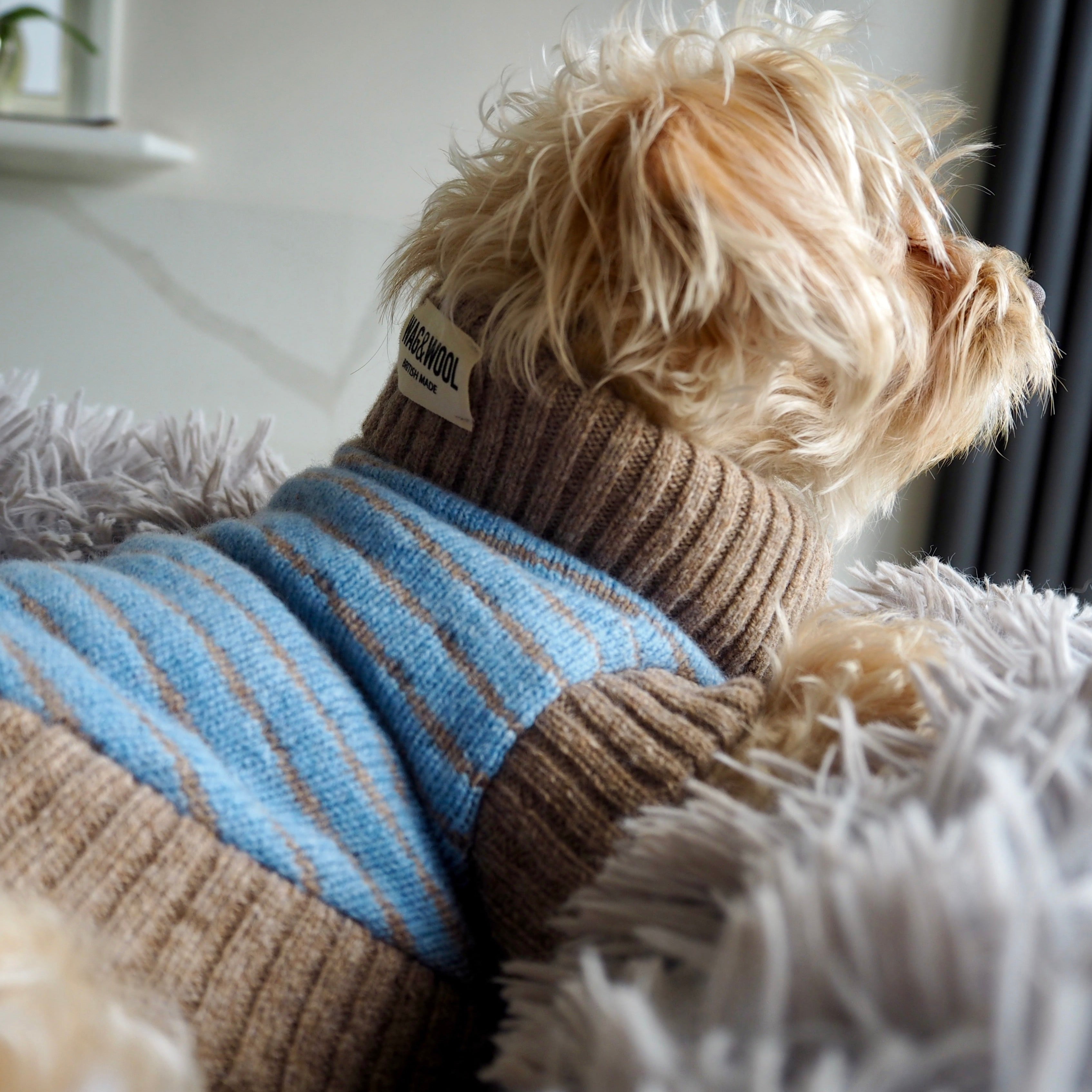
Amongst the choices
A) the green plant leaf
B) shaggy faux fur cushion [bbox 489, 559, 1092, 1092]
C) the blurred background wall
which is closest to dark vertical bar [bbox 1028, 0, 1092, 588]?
the blurred background wall

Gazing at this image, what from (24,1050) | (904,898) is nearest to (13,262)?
(24,1050)

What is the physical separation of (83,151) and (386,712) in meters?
1.18

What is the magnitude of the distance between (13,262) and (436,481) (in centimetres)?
122

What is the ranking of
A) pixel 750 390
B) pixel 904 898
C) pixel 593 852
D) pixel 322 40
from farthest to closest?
pixel 322 40 < pixel 750 390 < pixel 593 852 < pixel 904 898

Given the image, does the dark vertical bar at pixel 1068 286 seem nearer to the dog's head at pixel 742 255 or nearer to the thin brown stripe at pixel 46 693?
the dog's head at pixel 742 255

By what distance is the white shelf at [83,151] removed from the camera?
4.22 ft

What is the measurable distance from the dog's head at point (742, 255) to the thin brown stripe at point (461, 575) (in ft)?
0.32

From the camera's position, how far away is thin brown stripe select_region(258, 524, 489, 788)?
1.45ft

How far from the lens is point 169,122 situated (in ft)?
4.62

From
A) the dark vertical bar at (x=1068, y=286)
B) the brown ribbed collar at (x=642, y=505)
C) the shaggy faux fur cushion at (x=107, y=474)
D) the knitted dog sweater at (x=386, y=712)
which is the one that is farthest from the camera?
the dark vertical bar at (x=1068, y=286)

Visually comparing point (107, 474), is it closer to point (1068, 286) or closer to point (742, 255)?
point (742, 255)

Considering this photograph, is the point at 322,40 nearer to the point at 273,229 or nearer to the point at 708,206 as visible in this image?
the point at 273,229

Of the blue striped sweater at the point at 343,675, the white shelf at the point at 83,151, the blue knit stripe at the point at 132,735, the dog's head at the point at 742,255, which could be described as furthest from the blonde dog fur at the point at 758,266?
the white shelf at the point at 83,151

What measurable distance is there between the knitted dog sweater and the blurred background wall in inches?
35.8
